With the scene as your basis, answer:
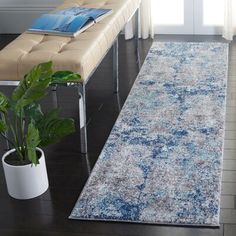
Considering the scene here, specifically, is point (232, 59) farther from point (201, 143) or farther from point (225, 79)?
point (201, 143)

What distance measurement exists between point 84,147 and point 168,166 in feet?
1.51

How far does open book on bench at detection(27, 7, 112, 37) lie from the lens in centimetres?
296

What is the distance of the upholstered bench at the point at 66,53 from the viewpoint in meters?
2.54

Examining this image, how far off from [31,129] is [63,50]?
0.76 m

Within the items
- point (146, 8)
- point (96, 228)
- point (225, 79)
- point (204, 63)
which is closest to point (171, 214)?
point (96, 228)

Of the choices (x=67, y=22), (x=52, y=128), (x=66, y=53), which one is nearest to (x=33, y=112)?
(x=52, y=128)

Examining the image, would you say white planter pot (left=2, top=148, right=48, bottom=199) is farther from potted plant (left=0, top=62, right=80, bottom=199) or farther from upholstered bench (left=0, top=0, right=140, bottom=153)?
upholstered bench (left=0, top=0, right=140, bottom=153)

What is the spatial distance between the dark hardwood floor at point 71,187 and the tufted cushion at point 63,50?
0.40m

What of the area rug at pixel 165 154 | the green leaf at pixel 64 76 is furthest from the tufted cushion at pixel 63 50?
the area rug at pixel 165 154

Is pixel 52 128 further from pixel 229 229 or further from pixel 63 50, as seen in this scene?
pixel 229 229

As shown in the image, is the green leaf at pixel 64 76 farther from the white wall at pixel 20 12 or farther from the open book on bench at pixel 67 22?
the white wall at pixel 20 12

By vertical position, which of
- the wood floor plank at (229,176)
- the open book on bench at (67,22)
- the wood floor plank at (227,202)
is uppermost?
the open book on bench at (67,22)

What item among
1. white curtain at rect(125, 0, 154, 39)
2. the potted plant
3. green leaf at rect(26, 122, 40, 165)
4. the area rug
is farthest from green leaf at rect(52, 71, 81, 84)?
white curtain at rect(125, 0, 154, 39)

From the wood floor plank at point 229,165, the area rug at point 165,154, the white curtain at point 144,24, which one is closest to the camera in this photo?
the area rug at point 165,154
